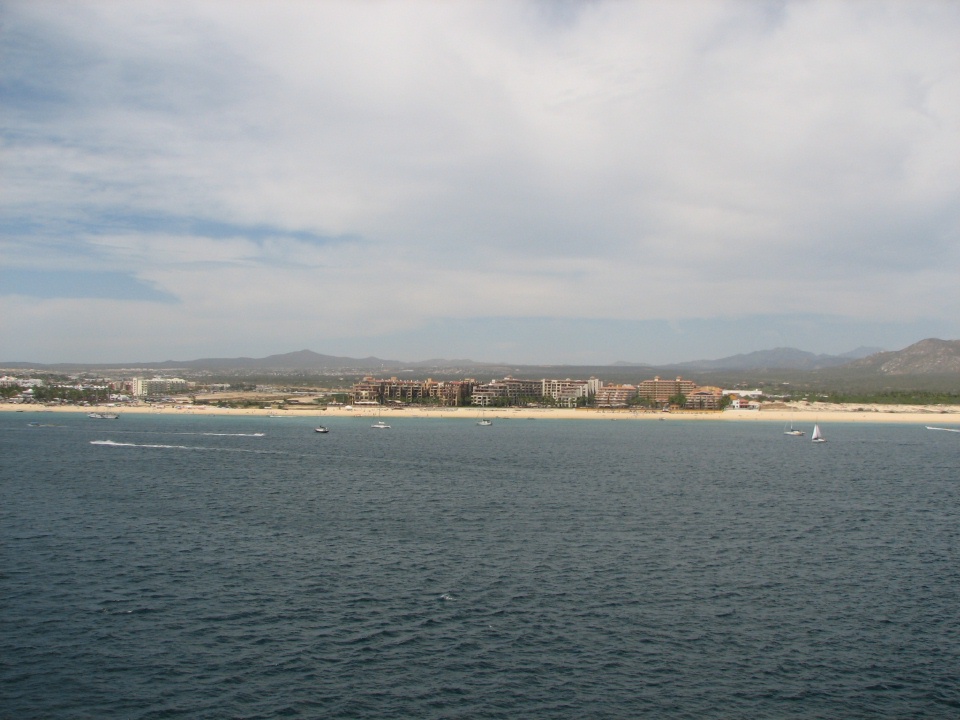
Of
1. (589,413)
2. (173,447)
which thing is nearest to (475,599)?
(173,447)

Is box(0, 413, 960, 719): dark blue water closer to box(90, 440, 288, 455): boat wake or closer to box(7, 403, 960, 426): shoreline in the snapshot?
box(90, 440, 288, 455): boat wake

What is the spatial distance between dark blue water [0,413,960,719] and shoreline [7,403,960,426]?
11687 centimetres

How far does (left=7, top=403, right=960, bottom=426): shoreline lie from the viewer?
165m

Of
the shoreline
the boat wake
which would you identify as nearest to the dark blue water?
the boat wake

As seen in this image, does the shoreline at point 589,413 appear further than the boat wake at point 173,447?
Yes

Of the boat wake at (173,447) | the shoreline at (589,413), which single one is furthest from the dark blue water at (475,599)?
the shoreline at (589,413)

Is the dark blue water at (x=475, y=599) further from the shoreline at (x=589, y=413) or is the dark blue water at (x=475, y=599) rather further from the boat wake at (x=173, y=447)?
the shoreline at (x=589, y=413)

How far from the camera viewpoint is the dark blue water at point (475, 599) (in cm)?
1927

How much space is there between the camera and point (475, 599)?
86.2ft

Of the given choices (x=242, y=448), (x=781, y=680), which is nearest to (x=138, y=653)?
(x=781, y=680)

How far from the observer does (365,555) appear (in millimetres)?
32344

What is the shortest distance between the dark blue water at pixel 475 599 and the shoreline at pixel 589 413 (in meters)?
117

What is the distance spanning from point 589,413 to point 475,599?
158 metres

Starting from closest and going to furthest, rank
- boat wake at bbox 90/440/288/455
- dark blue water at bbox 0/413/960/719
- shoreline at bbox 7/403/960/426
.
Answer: dark blue water at bbox 0/413/960/719 → boat wake at bbox 90/440/288/455 → shoreline at bbox 7/403/960/426
